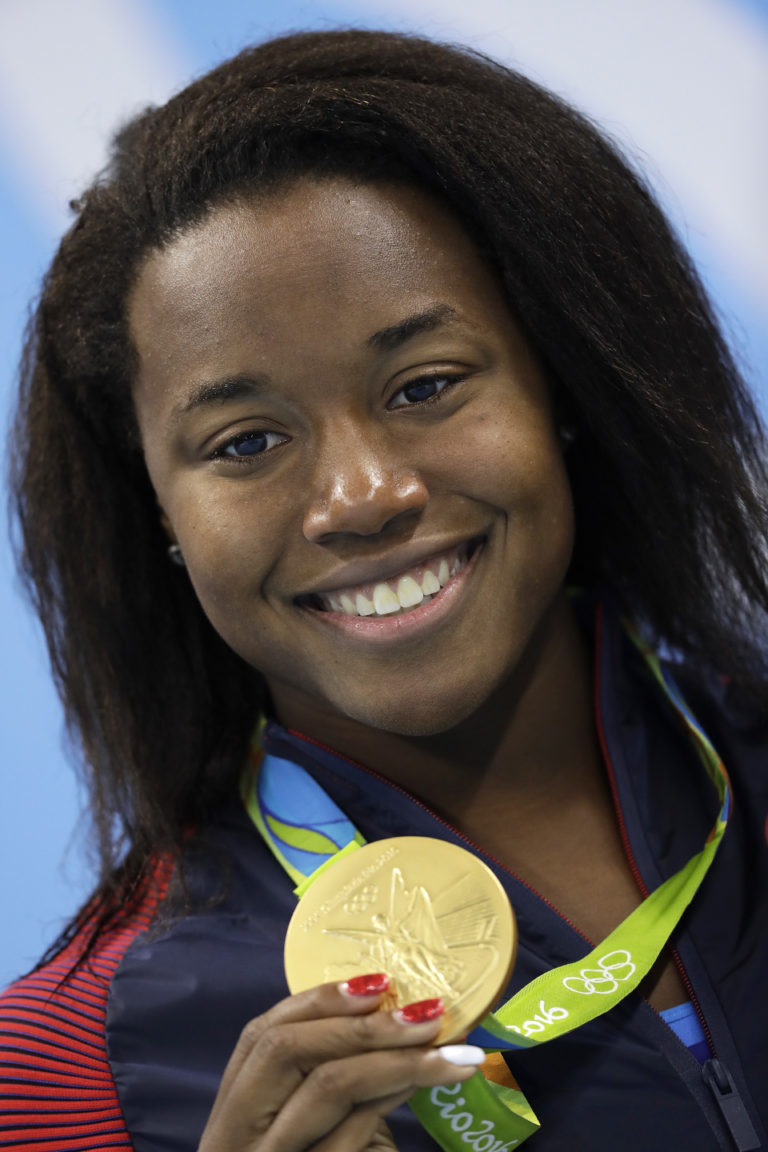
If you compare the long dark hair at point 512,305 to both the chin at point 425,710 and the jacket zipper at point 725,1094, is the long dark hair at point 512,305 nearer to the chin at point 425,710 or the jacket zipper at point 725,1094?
the chin at point 425,710

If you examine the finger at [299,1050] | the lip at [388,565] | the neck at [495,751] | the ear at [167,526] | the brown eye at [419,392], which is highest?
the ear at [167,526]

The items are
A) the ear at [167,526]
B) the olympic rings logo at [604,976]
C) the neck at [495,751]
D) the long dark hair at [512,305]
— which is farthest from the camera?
the ear at [167,526]

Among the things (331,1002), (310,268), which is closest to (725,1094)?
(331,1002)

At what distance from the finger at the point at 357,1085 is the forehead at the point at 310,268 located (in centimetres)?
72

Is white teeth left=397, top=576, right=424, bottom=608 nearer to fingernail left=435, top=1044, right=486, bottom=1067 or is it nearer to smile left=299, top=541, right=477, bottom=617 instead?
smile left=299, top=541, right=477, bottom=617

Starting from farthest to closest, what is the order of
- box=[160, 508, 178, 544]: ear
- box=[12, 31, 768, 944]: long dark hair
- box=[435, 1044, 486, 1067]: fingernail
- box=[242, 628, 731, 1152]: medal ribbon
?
box=[160, 508, 178, 544]: ear, box=[12, 31, 768, 944]: long dark hair, box=[242, 628, 731, 1152]: medal ribbon, box=[435, 1044, 486, 1067]: fingernail

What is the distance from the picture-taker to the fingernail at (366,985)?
1.09 metres

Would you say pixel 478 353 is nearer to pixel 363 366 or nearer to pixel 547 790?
pixel 363 366

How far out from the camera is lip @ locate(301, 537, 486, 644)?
4.75ft

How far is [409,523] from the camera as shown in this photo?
1.43 meters

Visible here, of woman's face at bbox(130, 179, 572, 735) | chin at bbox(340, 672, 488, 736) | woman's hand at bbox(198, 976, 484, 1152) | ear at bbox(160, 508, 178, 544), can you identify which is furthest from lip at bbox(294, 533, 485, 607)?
woman's hand at bbox(198, 976, 484, 1152)

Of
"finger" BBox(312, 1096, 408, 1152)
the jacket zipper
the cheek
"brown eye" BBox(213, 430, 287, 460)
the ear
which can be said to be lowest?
the jacket zipper

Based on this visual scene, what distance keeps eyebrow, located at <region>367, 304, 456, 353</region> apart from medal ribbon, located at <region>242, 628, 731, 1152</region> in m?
0.55

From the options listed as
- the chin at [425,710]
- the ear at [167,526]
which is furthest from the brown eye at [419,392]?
the ear at [167,526]
